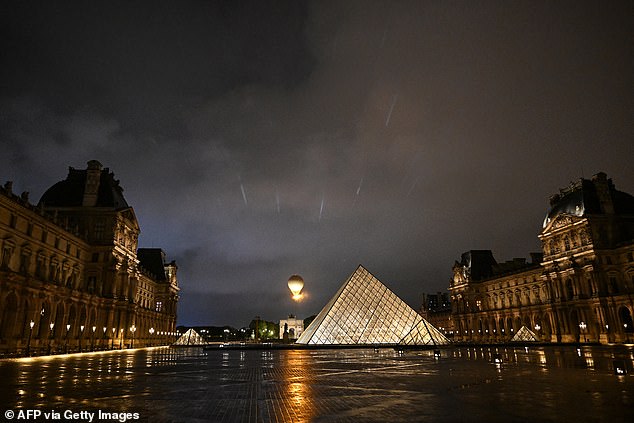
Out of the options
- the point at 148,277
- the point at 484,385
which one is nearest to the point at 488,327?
the point at 148,277

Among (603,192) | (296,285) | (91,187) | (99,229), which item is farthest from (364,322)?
(603,192)

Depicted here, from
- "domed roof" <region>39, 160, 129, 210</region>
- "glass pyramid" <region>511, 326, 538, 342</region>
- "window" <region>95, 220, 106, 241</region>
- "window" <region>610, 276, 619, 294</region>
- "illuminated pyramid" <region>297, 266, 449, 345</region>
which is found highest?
"domed roof" <region>39, 160, 129, 210</region>

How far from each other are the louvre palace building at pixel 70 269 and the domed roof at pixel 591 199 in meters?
56.2

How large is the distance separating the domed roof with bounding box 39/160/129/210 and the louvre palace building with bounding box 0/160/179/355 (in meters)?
0.10

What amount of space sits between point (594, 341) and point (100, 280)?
56.8 meters

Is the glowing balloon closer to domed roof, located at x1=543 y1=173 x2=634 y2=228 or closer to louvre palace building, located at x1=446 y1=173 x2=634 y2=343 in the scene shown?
→ louvre palace building, located at x1=446 y1=173 x2=634 y2=343

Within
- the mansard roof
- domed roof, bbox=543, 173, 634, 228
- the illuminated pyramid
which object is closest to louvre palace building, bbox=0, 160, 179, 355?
the mansard roof

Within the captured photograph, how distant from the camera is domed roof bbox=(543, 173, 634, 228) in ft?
168

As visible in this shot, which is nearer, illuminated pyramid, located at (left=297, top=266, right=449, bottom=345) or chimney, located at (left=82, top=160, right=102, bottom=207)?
illuminated pyramid, located at (left=297, top=266, right=449, bottom=345)

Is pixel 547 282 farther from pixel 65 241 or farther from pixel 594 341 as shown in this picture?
pixel 65 241

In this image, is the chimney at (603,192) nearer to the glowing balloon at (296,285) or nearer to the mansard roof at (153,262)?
the glowing balloon at (296,285)

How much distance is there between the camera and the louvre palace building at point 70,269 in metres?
27.8

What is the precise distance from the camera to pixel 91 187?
44.4 meters

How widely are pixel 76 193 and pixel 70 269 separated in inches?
417
